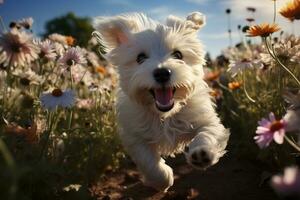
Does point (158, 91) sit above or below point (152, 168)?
above

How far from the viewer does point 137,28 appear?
4.71 meters

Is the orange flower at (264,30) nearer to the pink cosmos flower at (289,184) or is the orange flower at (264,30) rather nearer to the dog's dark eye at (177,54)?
the dog's dark eye at (177,54)

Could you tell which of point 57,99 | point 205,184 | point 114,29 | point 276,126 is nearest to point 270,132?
point 276,126

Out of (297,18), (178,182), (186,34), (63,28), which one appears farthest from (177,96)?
(63,28)

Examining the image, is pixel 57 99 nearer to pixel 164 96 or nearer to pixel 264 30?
pixel 164 96

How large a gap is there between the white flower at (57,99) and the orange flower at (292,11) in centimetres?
165

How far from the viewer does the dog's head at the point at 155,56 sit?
394 centimetres

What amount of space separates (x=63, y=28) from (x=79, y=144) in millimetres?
58154

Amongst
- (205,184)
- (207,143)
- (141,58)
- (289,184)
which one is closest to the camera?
A: (289,184)

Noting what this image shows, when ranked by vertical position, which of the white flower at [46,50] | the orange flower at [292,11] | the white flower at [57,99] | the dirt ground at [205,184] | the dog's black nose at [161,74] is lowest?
the dirt ground at [205,184]

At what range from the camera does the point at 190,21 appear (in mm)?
4812

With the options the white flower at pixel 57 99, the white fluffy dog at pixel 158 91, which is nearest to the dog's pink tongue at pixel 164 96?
the white fluffy dog at pixel 158 91

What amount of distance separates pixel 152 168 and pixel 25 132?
3.42 feet

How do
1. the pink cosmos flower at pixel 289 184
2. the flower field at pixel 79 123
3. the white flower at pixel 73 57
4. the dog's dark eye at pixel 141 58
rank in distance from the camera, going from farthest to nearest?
the white flower at pixel 73 57 → the dog's dark eye at pixel 141 58 → the flower field at pixel 79 123 → the pink cosmos flower at pixel 289 184
